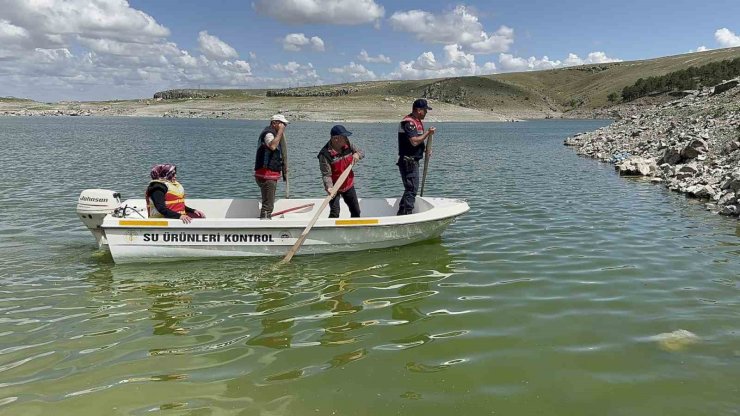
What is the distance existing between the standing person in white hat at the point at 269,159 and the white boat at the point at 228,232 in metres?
0.91

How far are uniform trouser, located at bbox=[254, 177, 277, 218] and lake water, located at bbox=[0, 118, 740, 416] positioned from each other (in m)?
1.32

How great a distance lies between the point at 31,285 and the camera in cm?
826

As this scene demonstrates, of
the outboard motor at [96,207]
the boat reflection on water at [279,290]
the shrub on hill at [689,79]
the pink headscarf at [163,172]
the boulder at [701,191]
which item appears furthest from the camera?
the shrub on hill at [689,79]

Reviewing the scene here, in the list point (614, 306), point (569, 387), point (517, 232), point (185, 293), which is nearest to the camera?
point (569, 387)

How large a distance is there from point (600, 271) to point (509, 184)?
473 inches

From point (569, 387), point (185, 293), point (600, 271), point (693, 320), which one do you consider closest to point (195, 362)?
point (185, 293)

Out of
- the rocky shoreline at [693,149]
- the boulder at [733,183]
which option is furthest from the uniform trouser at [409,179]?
the boulder at [733,183]

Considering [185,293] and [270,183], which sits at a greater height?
[270,183]

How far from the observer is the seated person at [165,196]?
945 cm

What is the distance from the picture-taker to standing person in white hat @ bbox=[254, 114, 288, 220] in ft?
32.8

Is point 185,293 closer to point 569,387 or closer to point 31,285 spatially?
point 31,285

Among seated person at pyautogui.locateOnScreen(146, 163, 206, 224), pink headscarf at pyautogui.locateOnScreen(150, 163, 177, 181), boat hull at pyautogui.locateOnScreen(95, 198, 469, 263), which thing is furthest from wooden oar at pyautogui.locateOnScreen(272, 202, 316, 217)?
pink headscarf at pyautogui.locateOnScreen(150, 163, 177, 181)

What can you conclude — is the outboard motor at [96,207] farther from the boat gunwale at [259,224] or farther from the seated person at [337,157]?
the seated person at [337,157]

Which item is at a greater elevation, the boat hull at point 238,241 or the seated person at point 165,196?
the seated person at point 165,196
